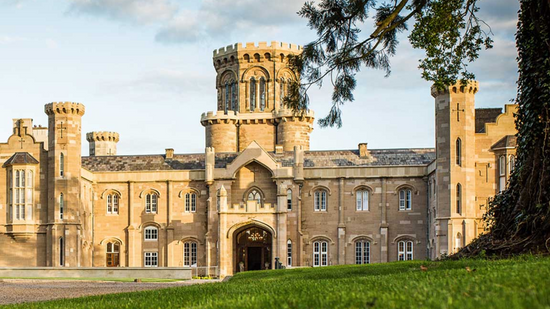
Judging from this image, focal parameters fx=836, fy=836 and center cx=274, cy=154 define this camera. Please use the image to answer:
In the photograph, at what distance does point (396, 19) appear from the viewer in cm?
2319

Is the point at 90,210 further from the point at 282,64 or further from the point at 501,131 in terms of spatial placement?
the point at 501,131

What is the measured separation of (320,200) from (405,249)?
23.0 feet

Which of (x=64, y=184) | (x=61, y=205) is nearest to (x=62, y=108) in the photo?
(x=64, y=184)

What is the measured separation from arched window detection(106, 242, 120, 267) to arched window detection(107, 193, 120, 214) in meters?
2.38

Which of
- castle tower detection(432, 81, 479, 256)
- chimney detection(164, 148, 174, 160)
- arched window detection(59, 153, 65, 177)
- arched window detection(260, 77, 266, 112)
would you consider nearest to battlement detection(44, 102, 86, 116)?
arched window detection(59, 153, 65, 177)

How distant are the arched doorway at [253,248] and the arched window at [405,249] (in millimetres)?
9268

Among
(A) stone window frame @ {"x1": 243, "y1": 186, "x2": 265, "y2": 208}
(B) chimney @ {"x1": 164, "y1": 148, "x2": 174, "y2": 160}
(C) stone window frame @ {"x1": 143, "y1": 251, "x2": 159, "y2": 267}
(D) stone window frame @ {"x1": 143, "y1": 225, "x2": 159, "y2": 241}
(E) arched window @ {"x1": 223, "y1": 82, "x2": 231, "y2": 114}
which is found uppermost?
(E) arched window @ {"x1": 223, "y1": 82, "x2": 231, "y2": 114}

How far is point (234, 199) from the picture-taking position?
61438mm

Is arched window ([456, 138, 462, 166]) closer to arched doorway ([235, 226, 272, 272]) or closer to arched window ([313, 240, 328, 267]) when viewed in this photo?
arched window ([313, 240, 328, 267])

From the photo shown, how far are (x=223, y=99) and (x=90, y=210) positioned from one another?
56.4ft

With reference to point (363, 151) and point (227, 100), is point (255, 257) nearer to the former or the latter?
point (363, 151)

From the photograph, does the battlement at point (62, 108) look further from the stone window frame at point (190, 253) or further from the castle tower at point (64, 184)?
the stone window frame at point (190, 253)

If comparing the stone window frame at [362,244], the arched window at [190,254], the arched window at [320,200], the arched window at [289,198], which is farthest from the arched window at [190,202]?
the stone window frame at [362,244]

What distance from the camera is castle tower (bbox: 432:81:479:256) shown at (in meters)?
52.4
